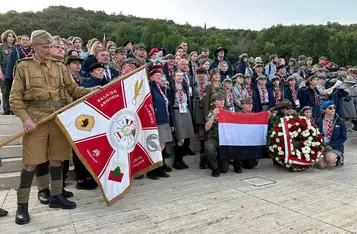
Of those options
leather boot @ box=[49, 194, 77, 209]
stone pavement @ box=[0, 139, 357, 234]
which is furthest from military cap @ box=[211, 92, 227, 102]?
leather boot @ box=[49, 194, 77, 209]

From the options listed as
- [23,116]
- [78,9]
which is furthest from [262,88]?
[78,9]

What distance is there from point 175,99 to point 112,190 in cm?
242

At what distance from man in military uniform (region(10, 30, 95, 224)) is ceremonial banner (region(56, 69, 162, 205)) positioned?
0.78 feet

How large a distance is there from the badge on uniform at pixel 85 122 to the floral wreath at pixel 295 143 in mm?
3514

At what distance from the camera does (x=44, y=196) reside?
396cm

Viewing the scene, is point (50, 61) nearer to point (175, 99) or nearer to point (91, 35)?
point (175, 99)

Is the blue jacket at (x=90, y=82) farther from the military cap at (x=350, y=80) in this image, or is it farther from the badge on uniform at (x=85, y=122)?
the military cap at (x=350, y=80)

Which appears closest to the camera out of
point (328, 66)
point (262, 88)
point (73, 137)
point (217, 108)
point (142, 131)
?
point (73, 137)

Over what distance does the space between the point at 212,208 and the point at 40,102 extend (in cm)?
249

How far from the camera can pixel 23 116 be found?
3.29 metres

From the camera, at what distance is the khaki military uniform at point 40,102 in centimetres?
337

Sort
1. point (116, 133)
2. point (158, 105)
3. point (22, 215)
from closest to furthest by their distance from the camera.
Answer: point (22, 215) < point (116, 133) < point (158, 105)

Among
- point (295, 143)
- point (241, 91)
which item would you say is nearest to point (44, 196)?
point (295, 143)

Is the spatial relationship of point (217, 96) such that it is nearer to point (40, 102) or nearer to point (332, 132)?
point (332, 132)
